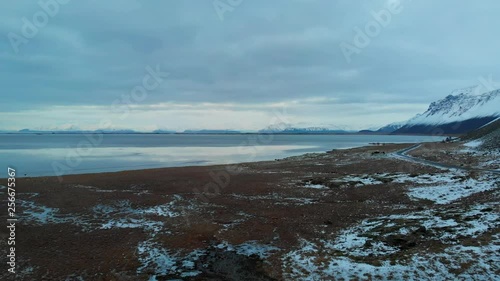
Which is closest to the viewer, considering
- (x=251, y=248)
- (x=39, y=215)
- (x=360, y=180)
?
(x=251, y=248)

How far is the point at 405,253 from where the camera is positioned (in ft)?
42.8

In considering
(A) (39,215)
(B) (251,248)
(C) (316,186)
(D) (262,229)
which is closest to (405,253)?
(B) (251,248)

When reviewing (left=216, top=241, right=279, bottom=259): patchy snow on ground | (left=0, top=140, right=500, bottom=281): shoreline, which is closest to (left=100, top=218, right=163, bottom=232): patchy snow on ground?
(left=0, top=140, right=500, bottom=281): shoreline

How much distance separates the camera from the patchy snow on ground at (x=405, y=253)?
11.4 metres

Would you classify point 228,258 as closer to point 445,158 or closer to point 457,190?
point 457,190

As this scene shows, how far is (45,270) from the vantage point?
1289 centimetres

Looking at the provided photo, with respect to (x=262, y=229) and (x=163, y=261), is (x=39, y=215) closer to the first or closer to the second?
(x=163, y=261)

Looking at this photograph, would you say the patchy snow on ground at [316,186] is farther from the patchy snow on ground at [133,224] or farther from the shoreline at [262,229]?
the patchy snow on ground at [133,224]

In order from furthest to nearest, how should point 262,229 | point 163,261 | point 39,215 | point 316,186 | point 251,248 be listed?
point 316,186
point 39,215
point 262,229
point 251,248
point 163,261

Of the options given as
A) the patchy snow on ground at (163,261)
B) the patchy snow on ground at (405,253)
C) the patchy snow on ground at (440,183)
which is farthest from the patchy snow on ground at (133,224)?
the patchy snow on ground at (440,183)

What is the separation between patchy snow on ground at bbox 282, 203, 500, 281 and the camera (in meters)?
11.4

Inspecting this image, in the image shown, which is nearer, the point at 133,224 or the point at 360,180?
the point at 133,224

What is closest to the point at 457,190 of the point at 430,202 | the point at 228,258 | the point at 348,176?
the point at 430,202

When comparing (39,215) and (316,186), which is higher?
(39,215)
